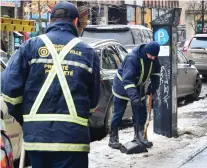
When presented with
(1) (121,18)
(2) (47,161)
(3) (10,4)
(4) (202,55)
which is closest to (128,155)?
(2) (47,161)

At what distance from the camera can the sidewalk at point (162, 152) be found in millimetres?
6445

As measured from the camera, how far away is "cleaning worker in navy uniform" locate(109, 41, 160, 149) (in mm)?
6844

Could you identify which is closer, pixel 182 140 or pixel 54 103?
pixel 54 103

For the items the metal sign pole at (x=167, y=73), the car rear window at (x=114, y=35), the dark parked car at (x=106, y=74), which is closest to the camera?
the metal sign pole at (x=167, y=73)

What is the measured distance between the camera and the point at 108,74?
873 centimetres

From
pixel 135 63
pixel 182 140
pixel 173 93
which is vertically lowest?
pixel 182 140

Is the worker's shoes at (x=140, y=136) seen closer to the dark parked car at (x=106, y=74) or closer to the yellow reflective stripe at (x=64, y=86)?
the dark parked car at (x=106, y=74)

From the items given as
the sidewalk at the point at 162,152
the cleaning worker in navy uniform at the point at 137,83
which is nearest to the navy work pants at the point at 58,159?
the sidewalk at the point at 162,152

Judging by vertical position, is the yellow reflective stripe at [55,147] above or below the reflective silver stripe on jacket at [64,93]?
below

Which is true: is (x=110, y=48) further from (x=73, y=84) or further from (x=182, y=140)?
(x=73, y=84)

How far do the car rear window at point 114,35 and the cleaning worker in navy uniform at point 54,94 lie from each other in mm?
10025

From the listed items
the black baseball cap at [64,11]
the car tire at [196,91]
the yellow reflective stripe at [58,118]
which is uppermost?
the black baseball cap at [64,11]

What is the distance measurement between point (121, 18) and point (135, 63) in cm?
3750

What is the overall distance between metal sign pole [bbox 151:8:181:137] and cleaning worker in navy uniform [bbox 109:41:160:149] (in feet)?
2.25
